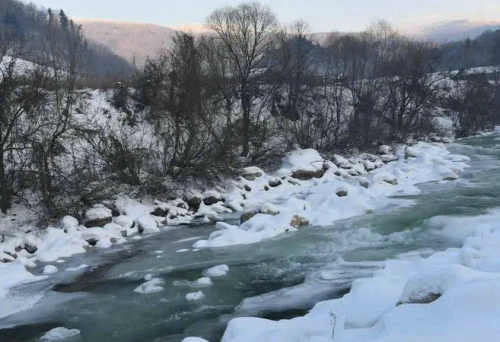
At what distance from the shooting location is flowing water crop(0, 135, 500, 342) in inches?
269

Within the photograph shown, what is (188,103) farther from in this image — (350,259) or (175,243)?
(350,259)

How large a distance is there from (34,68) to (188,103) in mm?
6340

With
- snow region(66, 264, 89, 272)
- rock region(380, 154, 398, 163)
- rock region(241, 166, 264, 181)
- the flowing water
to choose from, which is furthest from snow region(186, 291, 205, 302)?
rock region(380, 154, 398, 163)

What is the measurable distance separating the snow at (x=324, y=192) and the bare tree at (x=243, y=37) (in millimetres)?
4960

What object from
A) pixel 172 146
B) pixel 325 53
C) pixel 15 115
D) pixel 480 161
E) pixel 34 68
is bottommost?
pixel 480 161

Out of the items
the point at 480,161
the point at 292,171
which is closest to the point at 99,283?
the point at 292,171

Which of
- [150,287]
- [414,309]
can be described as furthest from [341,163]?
[414,309]

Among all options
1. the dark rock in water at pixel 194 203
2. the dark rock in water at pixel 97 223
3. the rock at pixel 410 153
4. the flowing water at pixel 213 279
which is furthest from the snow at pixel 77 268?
the rock at pixel 410 153

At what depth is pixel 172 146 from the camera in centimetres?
1817

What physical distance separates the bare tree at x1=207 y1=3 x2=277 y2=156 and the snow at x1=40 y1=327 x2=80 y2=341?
57.7 ft

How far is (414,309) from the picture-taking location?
4246mm

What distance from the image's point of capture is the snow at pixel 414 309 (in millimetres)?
3582

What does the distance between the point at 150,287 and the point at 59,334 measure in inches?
74.7

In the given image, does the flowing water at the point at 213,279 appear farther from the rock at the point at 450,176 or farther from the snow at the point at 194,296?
the rock at the point at 450,176
